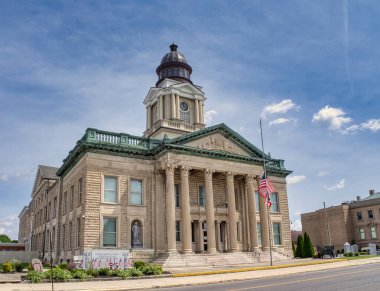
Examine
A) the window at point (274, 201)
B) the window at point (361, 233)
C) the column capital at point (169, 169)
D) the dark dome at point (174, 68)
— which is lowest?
the window at point (361, 233)

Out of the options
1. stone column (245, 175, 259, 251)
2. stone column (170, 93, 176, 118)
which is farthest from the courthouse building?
stone column (170, 93, 176, 118)

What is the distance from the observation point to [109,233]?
33.1m

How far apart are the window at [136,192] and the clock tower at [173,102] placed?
32.4 ft

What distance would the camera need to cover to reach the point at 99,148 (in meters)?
33.8

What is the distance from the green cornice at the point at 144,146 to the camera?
34.0 m

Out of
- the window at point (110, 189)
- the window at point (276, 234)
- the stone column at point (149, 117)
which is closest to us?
the window at point (110, 189)

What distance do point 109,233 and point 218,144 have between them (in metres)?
14.0

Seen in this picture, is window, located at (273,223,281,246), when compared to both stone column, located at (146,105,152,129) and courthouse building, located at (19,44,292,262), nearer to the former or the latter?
courthouse building, located at (19,44,292,262)

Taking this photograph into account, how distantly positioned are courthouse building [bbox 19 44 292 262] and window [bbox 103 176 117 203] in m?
0.09

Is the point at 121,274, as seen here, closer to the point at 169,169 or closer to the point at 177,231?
the point at 169,169

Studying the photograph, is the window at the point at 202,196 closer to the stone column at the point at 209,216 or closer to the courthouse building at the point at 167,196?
the courthouse building at the point at 167,196

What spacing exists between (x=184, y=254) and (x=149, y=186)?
23.9 feet

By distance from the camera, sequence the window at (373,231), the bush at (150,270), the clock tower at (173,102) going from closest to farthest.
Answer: the bush at (150,270) < the clock tower at (173,102) < the window at (373,231)

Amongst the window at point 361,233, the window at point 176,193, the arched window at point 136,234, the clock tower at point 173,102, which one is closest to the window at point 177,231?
the window at point 176,193
